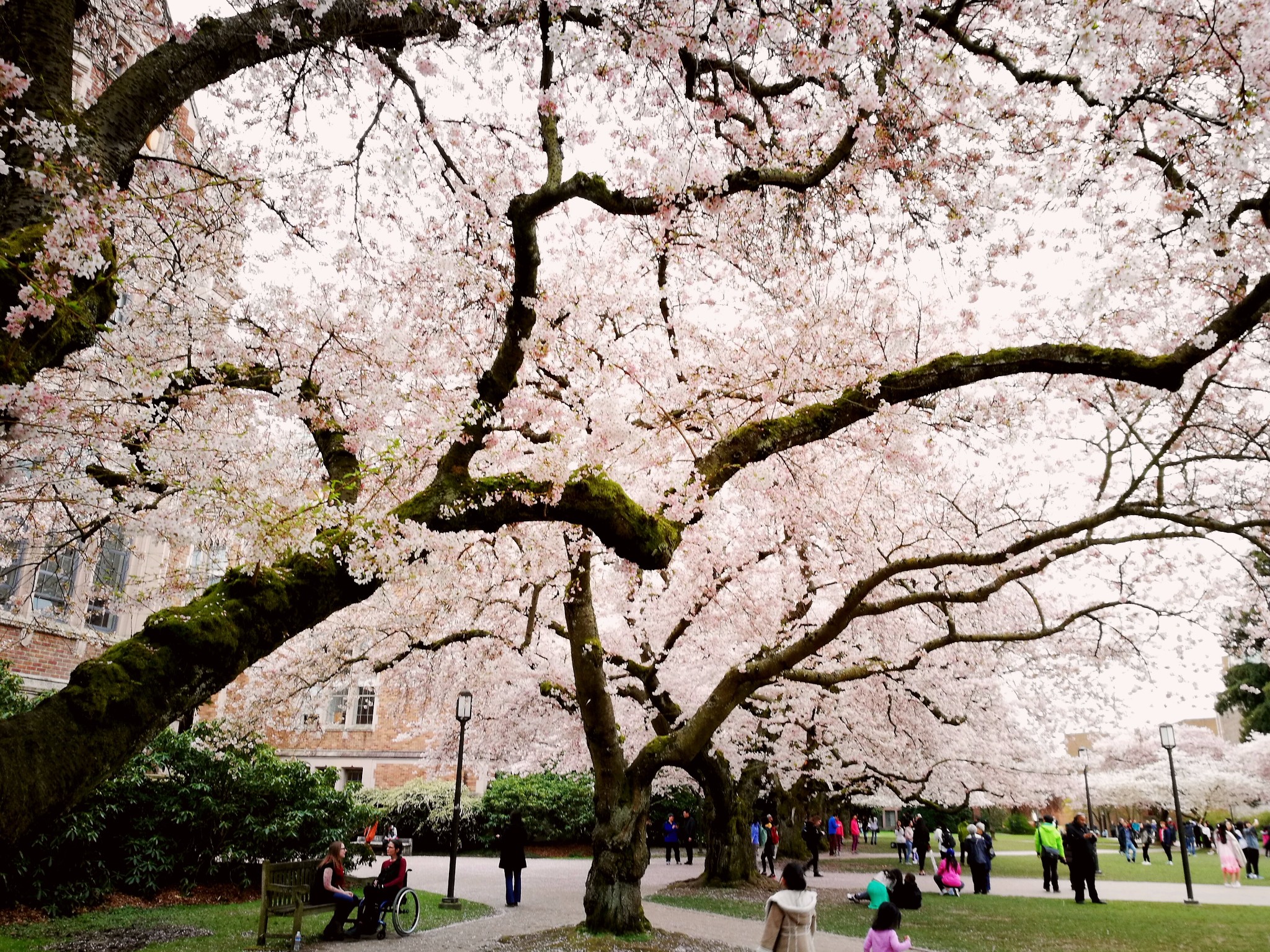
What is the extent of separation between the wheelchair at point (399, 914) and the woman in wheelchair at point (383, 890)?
22mm

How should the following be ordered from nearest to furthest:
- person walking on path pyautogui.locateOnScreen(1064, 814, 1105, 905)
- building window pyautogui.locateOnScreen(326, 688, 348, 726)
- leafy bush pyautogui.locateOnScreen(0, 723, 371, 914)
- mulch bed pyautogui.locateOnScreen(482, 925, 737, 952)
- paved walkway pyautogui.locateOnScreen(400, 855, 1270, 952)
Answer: mulch bed pyautogui.locateOnScreen(482, 925, 737, 952) < paved walkway pyautogui.locateOnScreen(400, 855, 1270, 952) < leafy bush pyautogui.locateOnScreen(0, 723, 371, 914) < person walking on path pyautogui.locateOnScreen(1064, 814, 1105, 905) < building window pyautogui.locateOnScreen(326, 688, 348, 726)

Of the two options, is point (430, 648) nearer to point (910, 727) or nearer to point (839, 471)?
point (839, 471)

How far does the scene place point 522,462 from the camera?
954 cm

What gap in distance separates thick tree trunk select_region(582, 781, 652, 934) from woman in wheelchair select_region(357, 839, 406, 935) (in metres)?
2.40

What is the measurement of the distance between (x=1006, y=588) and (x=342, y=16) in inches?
653

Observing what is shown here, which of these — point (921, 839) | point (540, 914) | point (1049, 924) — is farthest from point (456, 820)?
point (921, 839)

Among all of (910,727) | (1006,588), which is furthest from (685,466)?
(910,727)

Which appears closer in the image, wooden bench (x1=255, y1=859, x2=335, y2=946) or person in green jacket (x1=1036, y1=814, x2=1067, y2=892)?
wooden bench (x1=255, y1=859, x2=335, y2=946)

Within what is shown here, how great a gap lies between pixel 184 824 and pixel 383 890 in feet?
14.4

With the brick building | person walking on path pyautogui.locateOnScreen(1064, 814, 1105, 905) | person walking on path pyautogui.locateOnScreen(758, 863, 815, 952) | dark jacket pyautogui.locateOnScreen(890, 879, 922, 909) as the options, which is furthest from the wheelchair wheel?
person walking on path pyautogui.locateOnScreen(1064, 814, 1105, 905)

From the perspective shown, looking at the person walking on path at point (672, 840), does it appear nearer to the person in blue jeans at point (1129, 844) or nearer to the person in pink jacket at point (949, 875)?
the person in pink jacket at point (949, 875)

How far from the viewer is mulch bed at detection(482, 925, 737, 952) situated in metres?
9.14

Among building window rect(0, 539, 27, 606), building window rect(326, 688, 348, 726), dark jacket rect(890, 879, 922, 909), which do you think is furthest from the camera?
building window rect(326, 688, 348, 726)

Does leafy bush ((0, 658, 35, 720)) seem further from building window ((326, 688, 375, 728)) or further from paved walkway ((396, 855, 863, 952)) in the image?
building window ((326, 688, 375, 728))
